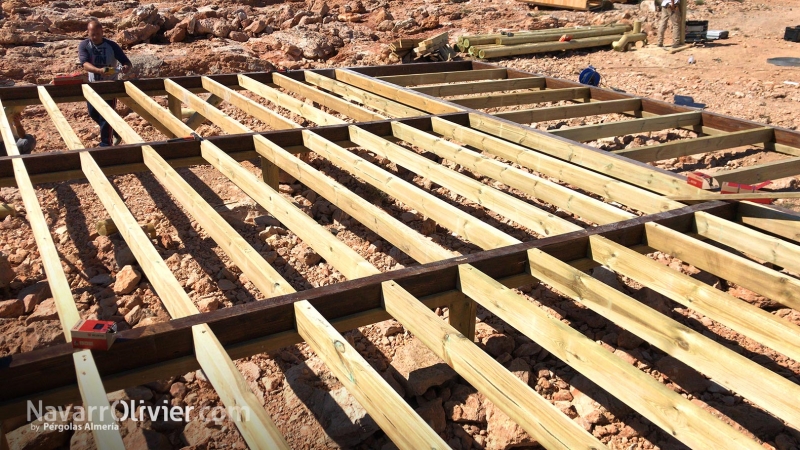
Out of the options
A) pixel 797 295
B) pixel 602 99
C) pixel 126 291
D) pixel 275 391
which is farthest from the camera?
pixel 602 99

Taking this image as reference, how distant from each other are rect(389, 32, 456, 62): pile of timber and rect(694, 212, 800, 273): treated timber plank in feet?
Result: 28.5

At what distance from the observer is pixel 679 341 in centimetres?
249

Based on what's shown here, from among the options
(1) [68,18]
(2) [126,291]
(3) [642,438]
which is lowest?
(3) [642,438]

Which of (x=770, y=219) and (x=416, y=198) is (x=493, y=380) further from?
(x=770, y=219)

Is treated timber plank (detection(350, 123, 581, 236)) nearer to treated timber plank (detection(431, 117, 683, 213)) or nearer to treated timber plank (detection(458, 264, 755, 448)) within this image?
treated timber plank (detection(431, 117, 683, 213))

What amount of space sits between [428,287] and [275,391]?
113 cm

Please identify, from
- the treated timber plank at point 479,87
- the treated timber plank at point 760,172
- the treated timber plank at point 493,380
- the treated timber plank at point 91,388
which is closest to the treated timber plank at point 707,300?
the treated timber plank at point 493,380

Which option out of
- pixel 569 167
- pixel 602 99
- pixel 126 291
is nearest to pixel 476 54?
pixel 602 99

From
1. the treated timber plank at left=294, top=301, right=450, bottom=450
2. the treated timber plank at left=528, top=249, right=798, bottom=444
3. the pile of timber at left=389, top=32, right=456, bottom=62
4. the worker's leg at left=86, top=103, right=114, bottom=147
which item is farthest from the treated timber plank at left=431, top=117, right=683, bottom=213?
the pile of timber at left=389, top=32, right=456, bottom=62

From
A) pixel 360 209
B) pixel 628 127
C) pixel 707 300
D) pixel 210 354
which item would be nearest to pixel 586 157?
pixel 628 127

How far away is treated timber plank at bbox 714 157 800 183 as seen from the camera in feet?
15.7

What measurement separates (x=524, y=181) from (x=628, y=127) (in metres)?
2.09

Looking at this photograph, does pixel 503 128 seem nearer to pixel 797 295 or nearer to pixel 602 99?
pixel 602 99

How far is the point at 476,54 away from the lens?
1242 cm
